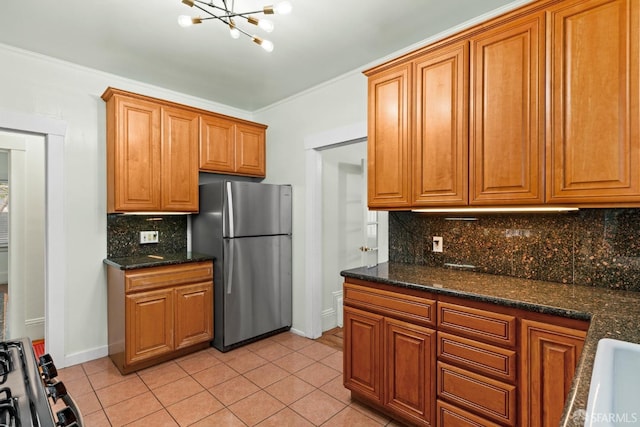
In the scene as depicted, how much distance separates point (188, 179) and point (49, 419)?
264cm

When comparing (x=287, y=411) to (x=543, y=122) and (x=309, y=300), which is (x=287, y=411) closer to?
(x=309, y=300)

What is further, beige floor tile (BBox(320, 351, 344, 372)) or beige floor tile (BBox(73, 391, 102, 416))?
beige floor tile (BBox(320, 351, 344, 372))

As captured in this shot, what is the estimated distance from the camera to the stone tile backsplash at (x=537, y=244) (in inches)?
65.7

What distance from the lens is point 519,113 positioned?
1.72 metres

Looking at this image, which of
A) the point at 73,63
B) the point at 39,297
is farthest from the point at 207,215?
the point at 39,297

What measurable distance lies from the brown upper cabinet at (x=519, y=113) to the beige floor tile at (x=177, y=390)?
1933 mm

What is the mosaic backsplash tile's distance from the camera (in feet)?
10.00

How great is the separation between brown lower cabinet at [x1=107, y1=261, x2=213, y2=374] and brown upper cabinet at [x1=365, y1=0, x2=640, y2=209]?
1.87 m

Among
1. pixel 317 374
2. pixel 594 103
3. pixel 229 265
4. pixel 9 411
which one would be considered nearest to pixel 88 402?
pixel 229 265

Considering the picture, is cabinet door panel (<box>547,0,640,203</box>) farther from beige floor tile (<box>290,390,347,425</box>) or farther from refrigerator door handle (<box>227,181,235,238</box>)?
refrigerator door handle (<box>227,181,235,238</box>)

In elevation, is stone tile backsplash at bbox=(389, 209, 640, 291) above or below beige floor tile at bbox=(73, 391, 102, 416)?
above

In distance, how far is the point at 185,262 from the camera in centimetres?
292

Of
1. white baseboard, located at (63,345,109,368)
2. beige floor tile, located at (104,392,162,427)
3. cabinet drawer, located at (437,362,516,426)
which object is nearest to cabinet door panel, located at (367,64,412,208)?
cabinet drawer, located at (437,362,516,426)

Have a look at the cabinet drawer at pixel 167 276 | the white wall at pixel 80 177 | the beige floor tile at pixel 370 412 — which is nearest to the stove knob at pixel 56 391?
the beige floor tile at pixel 370 412
